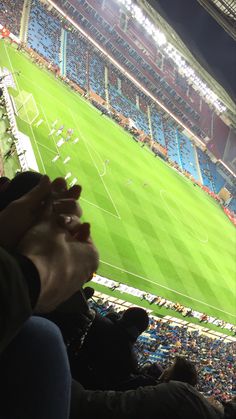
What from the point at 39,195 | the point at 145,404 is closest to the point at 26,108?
the point at 145,404

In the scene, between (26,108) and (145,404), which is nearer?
(145,404)

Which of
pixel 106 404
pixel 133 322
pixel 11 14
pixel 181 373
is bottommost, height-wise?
pixel 11 14

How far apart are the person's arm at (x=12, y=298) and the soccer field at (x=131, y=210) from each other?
19.7 meters

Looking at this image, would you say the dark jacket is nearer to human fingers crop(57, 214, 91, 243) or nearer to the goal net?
human fingers crop(57, 214, 91, 243)

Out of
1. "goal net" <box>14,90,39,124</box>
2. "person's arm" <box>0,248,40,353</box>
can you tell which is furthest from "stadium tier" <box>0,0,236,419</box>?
"goal net" <box>14,90,39,124</box>

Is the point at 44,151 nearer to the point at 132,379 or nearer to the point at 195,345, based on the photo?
the point at 195,345

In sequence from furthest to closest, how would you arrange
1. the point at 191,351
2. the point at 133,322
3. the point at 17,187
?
the point at 191,351 → the point at 133,322 → the point at 17,187

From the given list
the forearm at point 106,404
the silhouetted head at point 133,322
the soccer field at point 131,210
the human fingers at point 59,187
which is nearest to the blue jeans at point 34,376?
the human fingers at point 59,187

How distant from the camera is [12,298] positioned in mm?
1154

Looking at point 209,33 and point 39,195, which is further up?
point 209,33

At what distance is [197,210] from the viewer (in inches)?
1719

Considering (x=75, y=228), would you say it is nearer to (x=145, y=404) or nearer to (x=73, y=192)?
(x=73, y=192)

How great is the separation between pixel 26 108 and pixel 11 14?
74.3 feet

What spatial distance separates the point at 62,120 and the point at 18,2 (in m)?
24.3
